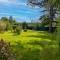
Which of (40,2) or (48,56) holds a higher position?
(40,2)

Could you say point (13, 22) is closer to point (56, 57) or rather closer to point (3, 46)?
point (3, 46)

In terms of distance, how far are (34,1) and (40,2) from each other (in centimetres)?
107

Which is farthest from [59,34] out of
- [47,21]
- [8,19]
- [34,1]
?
[8,19]

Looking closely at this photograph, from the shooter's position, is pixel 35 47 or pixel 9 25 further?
pixel 9 25

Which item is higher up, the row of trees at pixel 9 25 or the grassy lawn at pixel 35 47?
the row of trees at pixel 9 25

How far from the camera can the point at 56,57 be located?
278 inches

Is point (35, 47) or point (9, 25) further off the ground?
point (9, 25)

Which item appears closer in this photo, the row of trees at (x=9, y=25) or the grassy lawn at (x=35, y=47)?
the grassy lawn at (x=35, y=47)

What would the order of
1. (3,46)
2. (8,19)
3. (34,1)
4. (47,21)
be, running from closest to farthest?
1. (3,46)
2. (34,1)
3. (47,21)
4. (8,19)

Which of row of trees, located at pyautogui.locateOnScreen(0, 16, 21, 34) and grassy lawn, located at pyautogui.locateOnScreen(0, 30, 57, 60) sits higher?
row of trees, located at pyautogui.locateOnScreen(0, 16, 21, 34)

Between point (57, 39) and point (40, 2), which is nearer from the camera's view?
point (57, 39)

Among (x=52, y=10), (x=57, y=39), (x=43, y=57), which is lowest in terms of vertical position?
(x=43, y=57)

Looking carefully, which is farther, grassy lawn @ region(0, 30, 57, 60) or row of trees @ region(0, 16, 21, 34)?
row of trees @ region(0, 16, 21, 34)

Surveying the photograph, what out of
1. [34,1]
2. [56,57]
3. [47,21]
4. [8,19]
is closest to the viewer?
[56,57]
